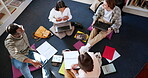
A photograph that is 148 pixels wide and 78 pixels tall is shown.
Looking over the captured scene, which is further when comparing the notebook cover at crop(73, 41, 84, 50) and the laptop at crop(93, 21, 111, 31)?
the notebook cover at crop(73, 41, 84, 50)

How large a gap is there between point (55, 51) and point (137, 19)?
6.19 feet

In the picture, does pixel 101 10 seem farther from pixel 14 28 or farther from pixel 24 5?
pixel 24 5

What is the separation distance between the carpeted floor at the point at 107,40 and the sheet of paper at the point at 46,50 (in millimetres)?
80

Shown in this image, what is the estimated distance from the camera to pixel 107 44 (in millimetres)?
2674

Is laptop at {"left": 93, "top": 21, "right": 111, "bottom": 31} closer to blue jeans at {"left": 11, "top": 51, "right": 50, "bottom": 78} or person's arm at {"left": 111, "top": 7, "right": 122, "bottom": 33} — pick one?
person's arm at {"left": 111, "top": 7, "right": 122, "bottom": 33}

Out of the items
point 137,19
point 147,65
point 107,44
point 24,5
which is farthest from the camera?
point 24,5

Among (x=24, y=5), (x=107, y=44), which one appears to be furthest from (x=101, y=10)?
(x=24, y=5)

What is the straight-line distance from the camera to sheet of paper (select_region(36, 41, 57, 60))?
2.59 m

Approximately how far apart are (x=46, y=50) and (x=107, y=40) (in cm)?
121

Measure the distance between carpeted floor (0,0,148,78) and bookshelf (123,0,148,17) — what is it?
0.09m

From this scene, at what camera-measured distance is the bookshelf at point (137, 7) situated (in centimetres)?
287

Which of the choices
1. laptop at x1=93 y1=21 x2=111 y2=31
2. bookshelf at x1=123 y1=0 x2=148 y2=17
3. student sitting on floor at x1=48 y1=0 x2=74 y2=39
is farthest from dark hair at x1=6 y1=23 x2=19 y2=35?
bookshelf at x1=123 y1=0 x2=148 y2=17

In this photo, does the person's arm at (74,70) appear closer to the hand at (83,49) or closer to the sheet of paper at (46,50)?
the hand at (83,49)

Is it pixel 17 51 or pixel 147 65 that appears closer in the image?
pixel 17 51
